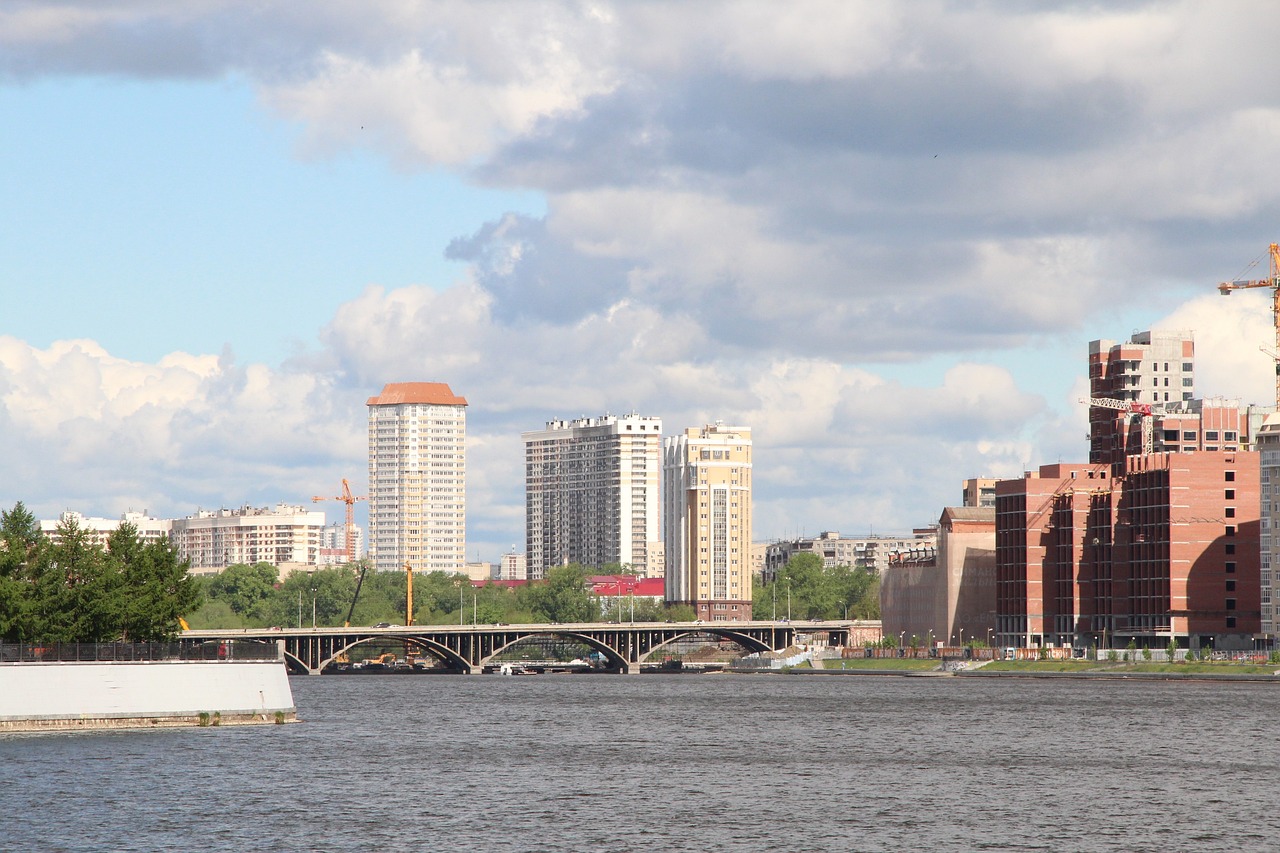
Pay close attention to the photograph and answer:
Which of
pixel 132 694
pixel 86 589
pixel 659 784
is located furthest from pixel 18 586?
pixel 659 784

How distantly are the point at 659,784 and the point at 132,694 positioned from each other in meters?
30.9

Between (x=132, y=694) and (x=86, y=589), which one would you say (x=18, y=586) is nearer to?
(x=86, y=589)

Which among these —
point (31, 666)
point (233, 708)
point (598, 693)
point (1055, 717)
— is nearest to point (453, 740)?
point (233, 708)

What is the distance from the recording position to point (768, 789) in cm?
8588

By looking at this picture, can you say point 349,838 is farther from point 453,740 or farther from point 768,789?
point 453,740

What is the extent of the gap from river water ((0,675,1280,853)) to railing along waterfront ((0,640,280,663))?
4.06 m

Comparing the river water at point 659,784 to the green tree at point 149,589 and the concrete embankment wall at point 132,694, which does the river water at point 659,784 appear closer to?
the concrete embankment wall at point 132,694

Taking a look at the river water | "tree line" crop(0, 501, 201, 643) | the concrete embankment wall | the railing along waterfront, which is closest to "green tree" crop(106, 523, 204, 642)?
"tree line" crop(0, 501, 201, 643)

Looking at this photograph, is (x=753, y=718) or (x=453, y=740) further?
(x=753, y=718)

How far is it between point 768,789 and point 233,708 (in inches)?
1414

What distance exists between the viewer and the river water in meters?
68.9

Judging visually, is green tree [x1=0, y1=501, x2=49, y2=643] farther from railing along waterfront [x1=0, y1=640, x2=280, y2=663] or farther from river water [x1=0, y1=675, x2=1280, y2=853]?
river water [x1=0, y1=675, x2=1280, y2=853]

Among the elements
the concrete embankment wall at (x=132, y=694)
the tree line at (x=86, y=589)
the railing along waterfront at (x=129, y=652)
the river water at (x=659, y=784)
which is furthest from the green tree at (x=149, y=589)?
the river water at (x=659, y=784)

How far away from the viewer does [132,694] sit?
335ft
